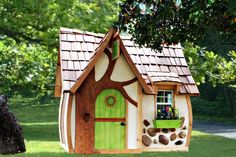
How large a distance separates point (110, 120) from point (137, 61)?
2.27 m

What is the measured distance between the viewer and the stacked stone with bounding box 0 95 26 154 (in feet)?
40.5

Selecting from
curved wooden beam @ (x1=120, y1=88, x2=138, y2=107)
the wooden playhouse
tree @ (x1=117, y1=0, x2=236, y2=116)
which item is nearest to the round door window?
the wooden playhouse

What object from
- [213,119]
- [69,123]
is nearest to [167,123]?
[69,123]

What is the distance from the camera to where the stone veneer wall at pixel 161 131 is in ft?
48.2

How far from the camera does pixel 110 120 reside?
557 inches

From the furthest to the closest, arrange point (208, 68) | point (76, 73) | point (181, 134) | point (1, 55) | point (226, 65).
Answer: point (1, 55) → point (208, 68) → point (226, 65) → point (181, 134) → point (76, 73)

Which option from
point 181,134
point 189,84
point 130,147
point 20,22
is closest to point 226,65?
point 189,84

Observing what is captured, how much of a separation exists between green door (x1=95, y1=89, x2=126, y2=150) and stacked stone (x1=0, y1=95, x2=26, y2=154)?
2.37 m

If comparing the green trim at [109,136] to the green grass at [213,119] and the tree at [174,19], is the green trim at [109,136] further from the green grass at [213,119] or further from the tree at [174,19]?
the green grass at [213,119]

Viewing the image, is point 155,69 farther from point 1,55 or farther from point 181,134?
point 1,55

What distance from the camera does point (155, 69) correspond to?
597 inches

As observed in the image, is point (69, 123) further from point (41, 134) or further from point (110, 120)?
point (41, 134)

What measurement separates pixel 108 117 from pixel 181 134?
2.53 m

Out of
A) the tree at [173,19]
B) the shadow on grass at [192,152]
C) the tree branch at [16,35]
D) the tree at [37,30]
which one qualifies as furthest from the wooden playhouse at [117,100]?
the tree branch at [16,35]
